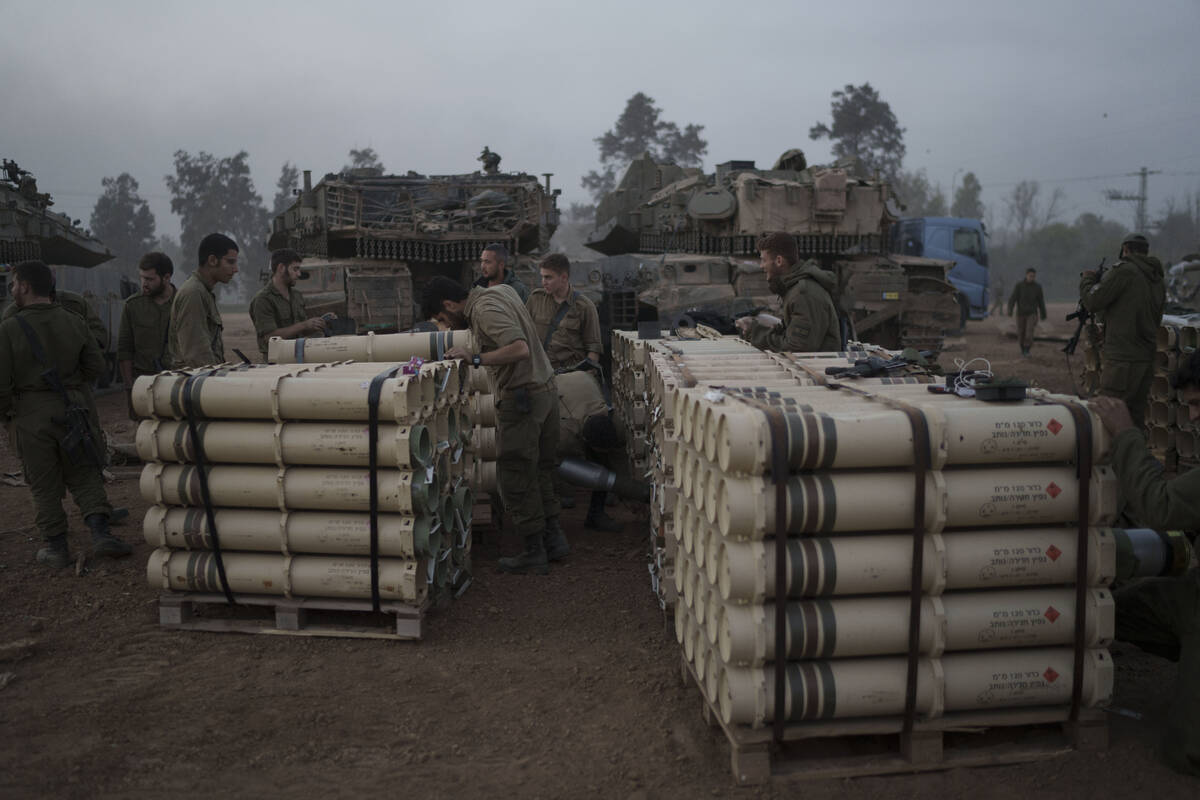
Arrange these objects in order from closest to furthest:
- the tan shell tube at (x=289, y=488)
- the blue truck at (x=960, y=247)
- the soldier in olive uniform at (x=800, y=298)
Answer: the tan shell tube at (x=289, y=488), the soldier in olive uniform at (x=800, y=298), the blue truck at (x=960, y=247)

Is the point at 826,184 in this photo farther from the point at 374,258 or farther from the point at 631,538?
the point at 631,538

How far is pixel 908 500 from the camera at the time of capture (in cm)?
355

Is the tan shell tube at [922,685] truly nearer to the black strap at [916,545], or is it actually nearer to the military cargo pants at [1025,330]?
the black strap at [916,545]

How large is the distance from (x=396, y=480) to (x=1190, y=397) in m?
3.62

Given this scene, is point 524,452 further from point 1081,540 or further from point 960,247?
point 960,247

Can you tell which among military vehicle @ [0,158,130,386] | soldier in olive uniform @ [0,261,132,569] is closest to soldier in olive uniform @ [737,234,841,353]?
soldier in olive uniform @ [0,261,132,569]

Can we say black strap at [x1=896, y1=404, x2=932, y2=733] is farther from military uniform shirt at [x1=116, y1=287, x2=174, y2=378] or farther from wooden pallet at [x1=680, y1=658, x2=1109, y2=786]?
military uniform shirt at [x1=116, y1=287, x2=174, y2=378]

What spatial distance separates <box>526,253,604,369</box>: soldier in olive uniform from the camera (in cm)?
812

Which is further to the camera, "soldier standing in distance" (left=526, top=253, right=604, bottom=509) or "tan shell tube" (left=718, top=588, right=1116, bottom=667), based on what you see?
"soldier standing in distance" (left=526, top=253, right=604, bottom=509)

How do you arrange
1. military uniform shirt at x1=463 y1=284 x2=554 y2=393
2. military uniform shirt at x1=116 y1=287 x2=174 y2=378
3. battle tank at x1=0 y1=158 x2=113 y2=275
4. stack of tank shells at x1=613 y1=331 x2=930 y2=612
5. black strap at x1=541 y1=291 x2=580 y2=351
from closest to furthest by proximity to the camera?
stack of tank shells at x1=613 y1=331 x2=930 y2=612
military uniform shirt at x1=463 y1=284 x2=554 y2=393
black strap at x1=541 y1=291 x2=580 y2=351
military uniform shirt at x1=116 y1=287 x2=174 y2=378
battle tank at x1=0 y1=158 x2=113 y2=275

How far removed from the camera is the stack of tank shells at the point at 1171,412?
27.3 feet

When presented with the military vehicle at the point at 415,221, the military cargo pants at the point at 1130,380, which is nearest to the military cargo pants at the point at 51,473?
the military vehicle at the point at 415,221

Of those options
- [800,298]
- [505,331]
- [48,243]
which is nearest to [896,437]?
[800,298]

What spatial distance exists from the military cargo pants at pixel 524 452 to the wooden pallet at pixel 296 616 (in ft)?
4.03
